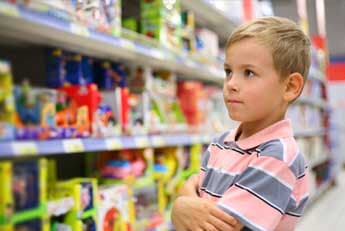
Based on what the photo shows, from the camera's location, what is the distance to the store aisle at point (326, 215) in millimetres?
3510

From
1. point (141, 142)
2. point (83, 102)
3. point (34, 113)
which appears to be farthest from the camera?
point (141, 142)

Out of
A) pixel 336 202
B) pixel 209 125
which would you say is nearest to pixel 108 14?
pixel 209 125

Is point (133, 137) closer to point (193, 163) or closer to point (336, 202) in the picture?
point (193, 163)

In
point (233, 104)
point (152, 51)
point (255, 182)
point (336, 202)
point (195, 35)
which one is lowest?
point (336, 202)

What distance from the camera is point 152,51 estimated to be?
76.7 inches

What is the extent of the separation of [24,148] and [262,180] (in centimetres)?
64

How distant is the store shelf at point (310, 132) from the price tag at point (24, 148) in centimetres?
344

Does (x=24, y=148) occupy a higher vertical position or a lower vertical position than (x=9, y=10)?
lower

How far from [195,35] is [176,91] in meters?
0.36

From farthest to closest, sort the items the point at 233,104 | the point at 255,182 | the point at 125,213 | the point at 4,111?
the point at 125,213
the point at 4,111
the point at 233,104
the point at 255,182

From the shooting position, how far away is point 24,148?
1175 mm

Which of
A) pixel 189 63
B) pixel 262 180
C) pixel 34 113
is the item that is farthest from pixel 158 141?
pixel 262 180

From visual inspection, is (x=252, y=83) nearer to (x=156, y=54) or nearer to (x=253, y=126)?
(x=253, y=126)

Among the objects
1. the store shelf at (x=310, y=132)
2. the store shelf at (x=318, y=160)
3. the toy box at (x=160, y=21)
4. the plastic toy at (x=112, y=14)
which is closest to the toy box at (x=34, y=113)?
the plastic toy at (x=112, y=14)
